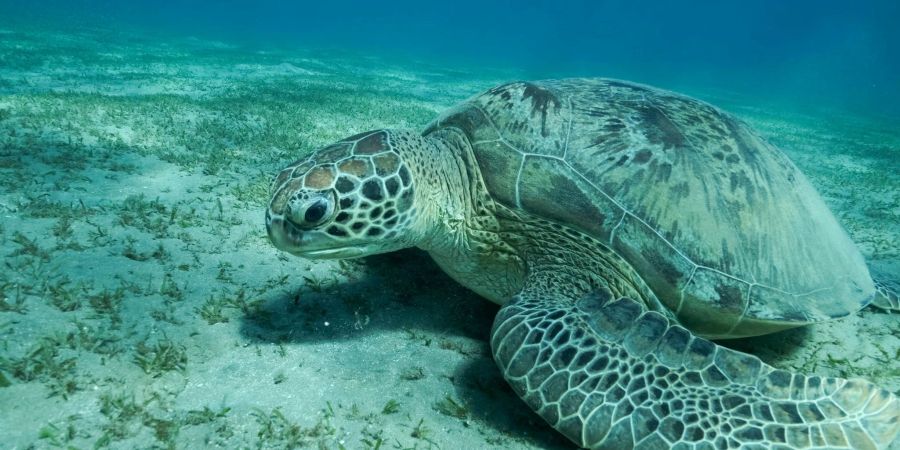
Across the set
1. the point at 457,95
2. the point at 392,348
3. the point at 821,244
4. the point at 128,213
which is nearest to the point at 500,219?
the point at 392,348

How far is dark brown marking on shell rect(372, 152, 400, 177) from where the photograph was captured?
7.61 feet

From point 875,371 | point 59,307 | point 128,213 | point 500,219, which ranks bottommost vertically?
point 59,307

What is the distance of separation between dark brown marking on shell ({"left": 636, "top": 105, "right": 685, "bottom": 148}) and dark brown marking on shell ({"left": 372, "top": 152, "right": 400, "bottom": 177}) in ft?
5.12

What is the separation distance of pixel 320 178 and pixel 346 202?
18 cm

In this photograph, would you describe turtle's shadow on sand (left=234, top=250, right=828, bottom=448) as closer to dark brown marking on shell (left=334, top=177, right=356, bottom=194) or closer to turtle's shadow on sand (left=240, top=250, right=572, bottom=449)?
turtle's shadow on sand (left=240, top=250, right=572, bottom=449)

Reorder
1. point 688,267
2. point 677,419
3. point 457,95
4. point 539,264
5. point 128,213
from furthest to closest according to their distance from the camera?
point 457,95 < point 128,213 < point 539,264 < point 688,267 < point 677,419

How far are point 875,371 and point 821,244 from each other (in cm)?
78

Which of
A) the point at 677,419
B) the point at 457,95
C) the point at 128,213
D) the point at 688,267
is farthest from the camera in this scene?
the point at 457,95

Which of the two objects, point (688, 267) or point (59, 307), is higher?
point (688, 267)

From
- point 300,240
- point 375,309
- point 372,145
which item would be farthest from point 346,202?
point 375,309

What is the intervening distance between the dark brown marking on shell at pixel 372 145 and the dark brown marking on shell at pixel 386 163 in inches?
1.9

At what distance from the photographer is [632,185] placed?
8.27 ft

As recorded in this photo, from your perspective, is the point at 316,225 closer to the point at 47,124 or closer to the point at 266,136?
the point at 266,136

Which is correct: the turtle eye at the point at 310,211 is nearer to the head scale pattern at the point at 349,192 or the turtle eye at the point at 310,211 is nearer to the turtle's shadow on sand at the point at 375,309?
the head scale pattern at the point at 349,192
